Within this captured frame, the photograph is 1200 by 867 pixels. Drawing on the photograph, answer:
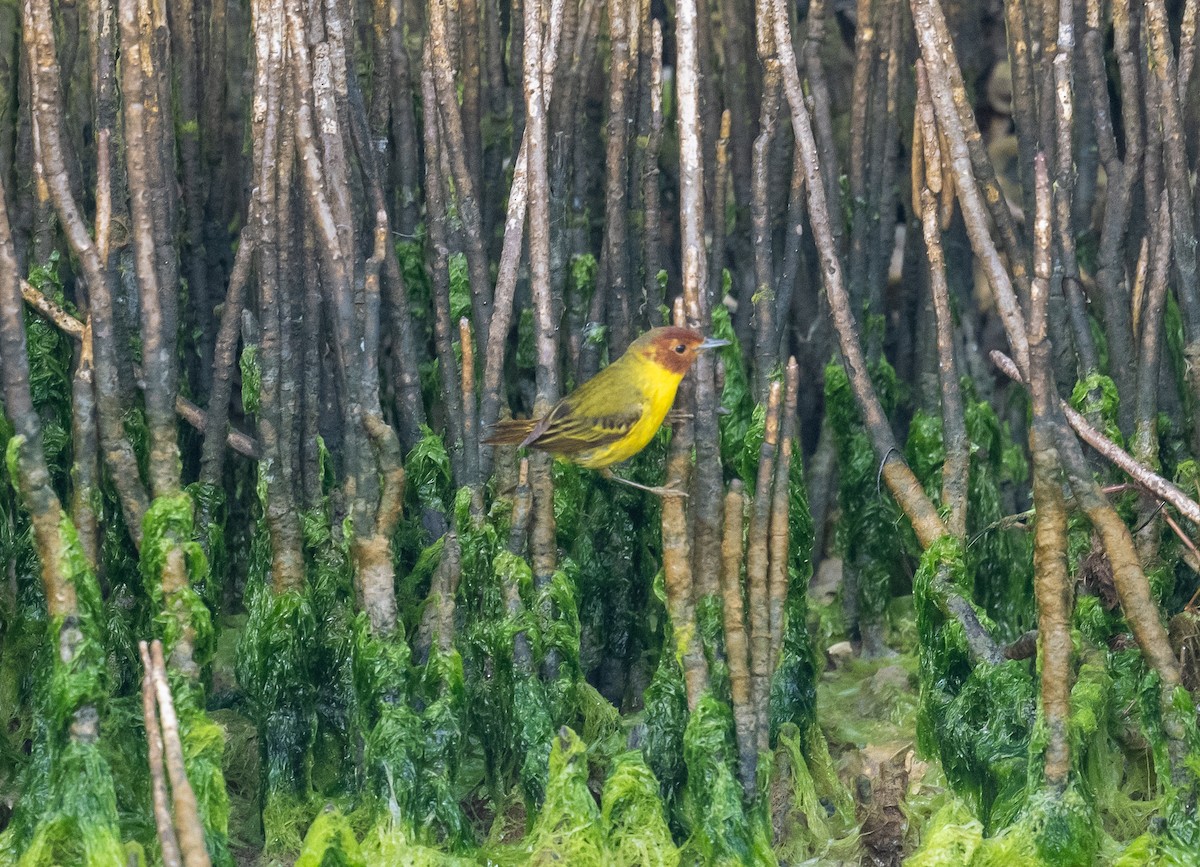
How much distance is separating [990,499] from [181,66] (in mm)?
3064

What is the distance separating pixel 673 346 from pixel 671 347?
0.01m

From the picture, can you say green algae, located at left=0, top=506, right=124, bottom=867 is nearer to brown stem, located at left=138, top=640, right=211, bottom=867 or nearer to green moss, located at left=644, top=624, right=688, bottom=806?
brown stem, located at left=138, top=640, right=211, bottom=867

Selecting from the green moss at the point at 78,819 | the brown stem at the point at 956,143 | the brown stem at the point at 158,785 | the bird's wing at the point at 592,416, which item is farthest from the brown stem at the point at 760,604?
the green moss at the point at 78,819

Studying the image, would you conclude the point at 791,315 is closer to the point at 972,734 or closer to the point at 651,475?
the point at 651,475

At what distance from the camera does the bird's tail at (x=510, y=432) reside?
12.8 ft

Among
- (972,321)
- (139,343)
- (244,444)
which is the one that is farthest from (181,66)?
(972,321)

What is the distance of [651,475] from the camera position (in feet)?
14.7

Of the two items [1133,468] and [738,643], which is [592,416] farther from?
[1133,468]

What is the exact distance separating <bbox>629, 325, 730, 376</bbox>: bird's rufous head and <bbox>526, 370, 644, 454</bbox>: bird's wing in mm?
131


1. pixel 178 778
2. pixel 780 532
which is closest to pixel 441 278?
pixel 780 532

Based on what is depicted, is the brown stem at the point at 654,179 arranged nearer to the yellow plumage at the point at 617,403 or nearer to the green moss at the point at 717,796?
the yellow plumage at the point at 617,403

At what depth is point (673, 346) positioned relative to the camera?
3936 mm

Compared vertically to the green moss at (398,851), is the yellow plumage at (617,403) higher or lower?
higher

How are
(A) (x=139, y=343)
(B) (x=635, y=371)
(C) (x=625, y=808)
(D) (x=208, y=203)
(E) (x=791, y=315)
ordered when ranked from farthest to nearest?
1. (E) (x=791, y=315)
2. (D) (x=208, y=203)
3. (A) (x=139, y=343)
4. (B) (x=635, y=371)
5. (C) (x=625, y=808)
